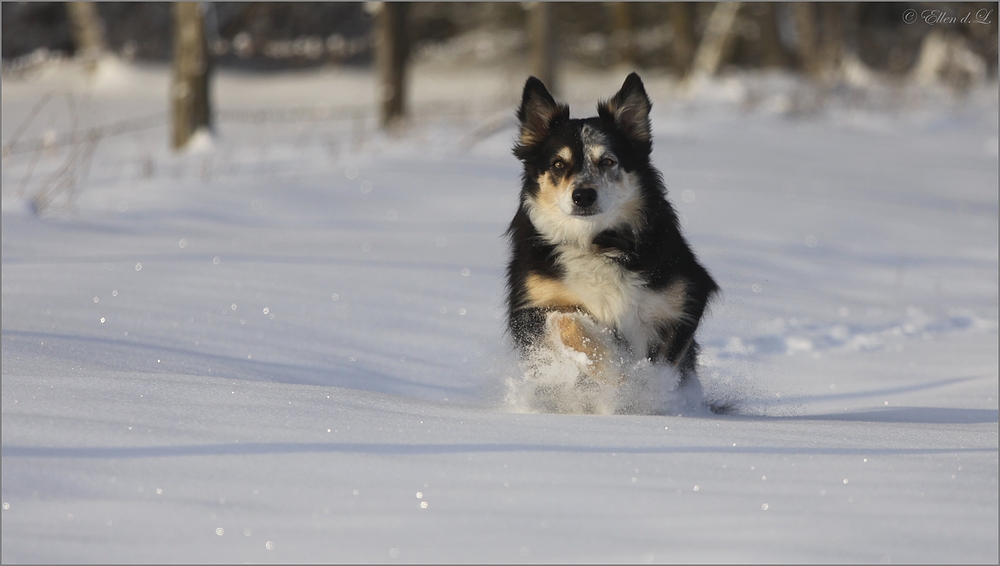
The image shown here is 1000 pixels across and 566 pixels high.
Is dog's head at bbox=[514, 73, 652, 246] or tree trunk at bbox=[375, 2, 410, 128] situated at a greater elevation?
dog's head at bbox=[514, 73, 652, 246]

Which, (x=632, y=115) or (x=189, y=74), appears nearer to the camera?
(x=632, y=115)

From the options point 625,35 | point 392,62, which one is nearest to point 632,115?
point 392,62

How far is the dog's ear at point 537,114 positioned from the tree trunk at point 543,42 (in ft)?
38.9

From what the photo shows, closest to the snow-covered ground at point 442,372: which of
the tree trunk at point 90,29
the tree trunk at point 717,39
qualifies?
the tree trunk at point 717,39

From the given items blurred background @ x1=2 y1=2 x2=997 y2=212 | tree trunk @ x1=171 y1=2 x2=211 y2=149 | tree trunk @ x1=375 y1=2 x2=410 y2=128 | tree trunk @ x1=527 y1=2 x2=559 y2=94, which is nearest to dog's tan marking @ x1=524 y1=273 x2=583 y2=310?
blurred background @ x1=2 y1=2 x2=997 y2=212

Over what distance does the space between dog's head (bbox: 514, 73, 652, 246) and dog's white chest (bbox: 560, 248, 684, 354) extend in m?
0.17

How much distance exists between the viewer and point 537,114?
4426mm

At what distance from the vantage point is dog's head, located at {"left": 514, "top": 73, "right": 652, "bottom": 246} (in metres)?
4.09

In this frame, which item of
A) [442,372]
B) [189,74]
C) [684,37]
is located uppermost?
[442,372]

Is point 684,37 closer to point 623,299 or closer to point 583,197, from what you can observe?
point 583,197

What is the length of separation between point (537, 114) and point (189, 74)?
9.07m

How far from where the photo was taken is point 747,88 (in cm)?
1755

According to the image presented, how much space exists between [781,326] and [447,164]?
504 centimetres

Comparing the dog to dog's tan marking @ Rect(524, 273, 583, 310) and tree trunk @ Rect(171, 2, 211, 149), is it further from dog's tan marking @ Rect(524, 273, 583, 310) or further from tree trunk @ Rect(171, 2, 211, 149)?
tree trunk @ Rect(171, 2, 211, 149)
